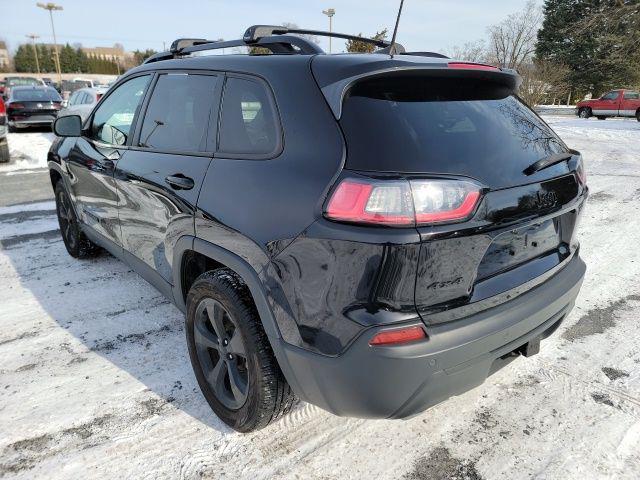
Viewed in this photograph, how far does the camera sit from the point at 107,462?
2156 mm

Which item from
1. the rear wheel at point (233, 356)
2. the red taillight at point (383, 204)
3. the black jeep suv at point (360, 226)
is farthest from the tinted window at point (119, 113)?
the red taillight at point (383, 204)

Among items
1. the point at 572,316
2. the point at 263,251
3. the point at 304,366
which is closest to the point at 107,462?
the point at 304,366

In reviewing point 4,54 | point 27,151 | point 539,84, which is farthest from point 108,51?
point 27,151

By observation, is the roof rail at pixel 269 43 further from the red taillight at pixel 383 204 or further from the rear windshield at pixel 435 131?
the red taillight at pixel 383 204

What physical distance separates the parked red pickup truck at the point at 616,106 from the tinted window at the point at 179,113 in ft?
96.3

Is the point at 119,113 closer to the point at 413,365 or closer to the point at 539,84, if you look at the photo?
the point at 413,365

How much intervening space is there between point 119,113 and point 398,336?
2.75 m

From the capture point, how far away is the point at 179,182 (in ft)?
8.18

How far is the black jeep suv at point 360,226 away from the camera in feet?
5.51

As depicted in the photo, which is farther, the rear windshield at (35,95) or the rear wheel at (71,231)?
the rear windshield at (35,95)

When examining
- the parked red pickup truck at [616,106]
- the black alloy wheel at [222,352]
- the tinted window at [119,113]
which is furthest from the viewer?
the parked red pickup truck at [616,106]

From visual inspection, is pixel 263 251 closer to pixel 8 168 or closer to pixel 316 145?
pixel 316 145

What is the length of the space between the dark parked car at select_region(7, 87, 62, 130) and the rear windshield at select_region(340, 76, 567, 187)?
52.3 ft

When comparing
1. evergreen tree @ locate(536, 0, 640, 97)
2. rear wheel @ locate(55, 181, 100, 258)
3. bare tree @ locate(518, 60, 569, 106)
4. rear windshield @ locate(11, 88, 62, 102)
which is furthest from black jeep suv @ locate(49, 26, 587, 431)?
evergreen tree @ locate(536, 0, 640, 97)
